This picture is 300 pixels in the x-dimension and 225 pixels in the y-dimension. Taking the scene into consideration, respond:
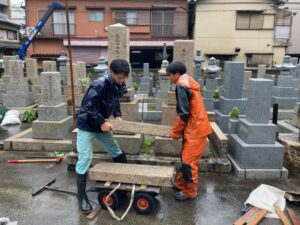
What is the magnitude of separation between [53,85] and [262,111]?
16.0ft

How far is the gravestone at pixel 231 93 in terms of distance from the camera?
762cm

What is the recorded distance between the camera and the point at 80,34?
81.7ft

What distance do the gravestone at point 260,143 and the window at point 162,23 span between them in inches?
832

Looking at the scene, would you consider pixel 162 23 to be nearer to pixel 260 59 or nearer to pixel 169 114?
pixel 260 59

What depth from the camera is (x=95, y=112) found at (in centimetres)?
355

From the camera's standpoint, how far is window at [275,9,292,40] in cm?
2320

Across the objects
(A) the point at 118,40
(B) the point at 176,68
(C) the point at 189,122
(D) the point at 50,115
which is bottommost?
(D) the point at 50,115

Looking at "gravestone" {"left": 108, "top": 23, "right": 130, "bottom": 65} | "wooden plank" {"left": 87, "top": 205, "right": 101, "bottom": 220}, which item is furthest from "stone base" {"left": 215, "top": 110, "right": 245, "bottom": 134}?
"wooden plank" {"left": 87, "top": 205, "right": 101, "bottom": 220}

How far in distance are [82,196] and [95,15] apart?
23410 mm

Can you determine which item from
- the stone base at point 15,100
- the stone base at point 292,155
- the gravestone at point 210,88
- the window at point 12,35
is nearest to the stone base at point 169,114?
the stone base at point 292,155

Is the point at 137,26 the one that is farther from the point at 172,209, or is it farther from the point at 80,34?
the point at 172,209

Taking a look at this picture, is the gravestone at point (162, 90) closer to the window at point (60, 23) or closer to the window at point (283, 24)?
the window at point (60, 23)

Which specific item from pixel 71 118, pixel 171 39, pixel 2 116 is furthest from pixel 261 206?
pixel 171 39

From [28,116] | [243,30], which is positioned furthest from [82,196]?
[243,30]
